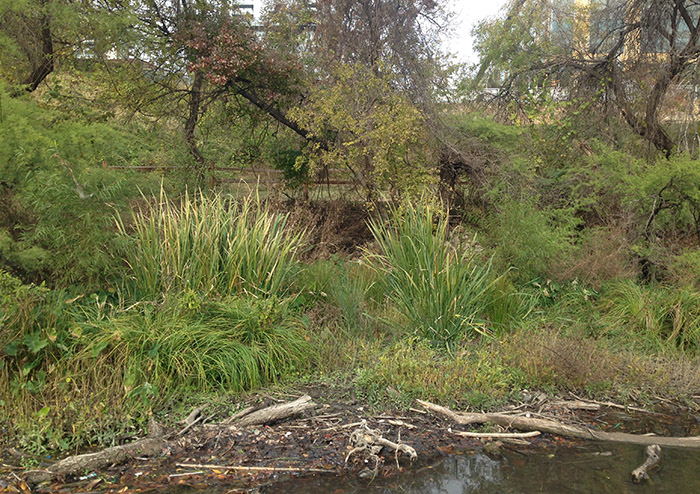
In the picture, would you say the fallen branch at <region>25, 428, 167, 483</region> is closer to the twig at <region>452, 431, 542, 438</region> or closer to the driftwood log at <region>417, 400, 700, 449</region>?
the driftwood log at <region>417, 400, 700, 449</region>

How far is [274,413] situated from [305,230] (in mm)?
3782

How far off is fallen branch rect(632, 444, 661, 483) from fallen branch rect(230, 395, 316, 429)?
2.40m

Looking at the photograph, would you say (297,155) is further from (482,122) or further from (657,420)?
(657,420)

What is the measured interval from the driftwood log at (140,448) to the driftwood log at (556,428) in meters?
1.07

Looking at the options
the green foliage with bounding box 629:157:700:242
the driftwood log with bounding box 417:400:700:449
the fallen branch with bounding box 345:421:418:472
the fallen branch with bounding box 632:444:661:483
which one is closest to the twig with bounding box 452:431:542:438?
the driftwood log with bounding box 417:400:700:449

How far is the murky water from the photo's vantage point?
13.9 ft

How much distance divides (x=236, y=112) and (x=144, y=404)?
8278mm

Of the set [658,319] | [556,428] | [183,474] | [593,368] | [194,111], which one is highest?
[194,111]

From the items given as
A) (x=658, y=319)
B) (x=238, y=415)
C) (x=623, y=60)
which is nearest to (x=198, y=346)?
(x=238, y=415)

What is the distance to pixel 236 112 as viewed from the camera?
40.1ft

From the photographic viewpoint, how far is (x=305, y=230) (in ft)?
27.6

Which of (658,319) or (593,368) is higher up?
(658,319)

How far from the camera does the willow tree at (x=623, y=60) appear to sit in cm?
976

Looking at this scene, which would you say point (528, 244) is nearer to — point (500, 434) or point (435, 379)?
point (435, 379)
